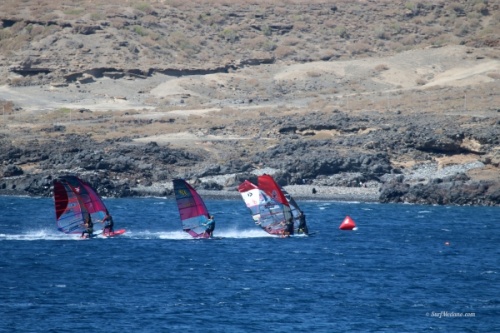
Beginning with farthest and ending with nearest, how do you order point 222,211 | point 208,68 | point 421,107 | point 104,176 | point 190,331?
point 208,68
point 421,107
point 104,176
point 222,211
point 190,331

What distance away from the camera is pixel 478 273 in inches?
1558

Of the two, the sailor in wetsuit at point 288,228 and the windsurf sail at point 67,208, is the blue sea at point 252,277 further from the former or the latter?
the windsurf sail at point 67,208

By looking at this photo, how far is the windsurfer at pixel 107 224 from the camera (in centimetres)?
4645

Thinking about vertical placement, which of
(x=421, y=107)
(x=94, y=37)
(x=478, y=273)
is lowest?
(x=478, y=273)

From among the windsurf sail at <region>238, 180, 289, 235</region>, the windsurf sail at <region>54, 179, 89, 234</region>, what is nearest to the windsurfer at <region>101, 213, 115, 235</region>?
the windsurf sail at <region>54, 179, 89, 234</region>

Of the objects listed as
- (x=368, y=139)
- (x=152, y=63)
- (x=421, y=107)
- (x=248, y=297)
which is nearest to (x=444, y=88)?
(x=421, y=107)

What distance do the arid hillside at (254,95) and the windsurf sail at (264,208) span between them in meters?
17.0

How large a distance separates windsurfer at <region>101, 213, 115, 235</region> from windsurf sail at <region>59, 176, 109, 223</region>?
8.7 inches

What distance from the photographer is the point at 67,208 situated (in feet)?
151

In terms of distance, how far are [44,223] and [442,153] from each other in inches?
1090

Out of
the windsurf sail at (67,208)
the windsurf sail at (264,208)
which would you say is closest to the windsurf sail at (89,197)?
the windsurf sail at (67,208)

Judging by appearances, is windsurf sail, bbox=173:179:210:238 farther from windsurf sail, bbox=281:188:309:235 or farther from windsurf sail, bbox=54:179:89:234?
windsurf sail, bbox=54:179:89:234

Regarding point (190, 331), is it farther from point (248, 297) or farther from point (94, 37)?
point (94, 37)

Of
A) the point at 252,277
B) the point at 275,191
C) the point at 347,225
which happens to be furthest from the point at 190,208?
the point at 347,225
